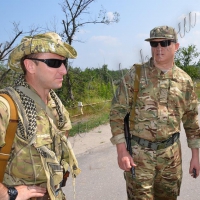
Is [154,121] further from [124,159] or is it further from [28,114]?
[28,114]

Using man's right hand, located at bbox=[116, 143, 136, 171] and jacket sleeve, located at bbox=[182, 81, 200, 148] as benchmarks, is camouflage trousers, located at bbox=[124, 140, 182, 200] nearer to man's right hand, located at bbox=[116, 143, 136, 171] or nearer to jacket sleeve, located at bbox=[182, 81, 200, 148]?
man's right hand, located at bbox=[116, 143, 136, 171]

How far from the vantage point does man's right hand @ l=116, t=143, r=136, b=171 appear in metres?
2.38

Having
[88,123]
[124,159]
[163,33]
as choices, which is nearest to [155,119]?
[124,159]

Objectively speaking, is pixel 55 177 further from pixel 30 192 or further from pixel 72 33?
pixel 72 33

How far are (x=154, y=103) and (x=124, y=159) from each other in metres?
0.54

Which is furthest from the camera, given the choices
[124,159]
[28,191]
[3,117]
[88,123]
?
[88,123]

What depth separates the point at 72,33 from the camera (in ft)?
39.2

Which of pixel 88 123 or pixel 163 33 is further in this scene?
pixel 88 123

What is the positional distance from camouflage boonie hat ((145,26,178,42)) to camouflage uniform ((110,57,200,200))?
0.79 feet

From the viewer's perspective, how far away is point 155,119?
2.45 metres

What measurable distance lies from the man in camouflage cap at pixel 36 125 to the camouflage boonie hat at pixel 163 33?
922 mm

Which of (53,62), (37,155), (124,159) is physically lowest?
(124,159)

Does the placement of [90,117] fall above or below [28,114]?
below

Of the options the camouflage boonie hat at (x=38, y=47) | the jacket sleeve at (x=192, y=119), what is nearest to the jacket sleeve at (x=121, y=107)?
the jacket sleeve at (x=192, y=119)
